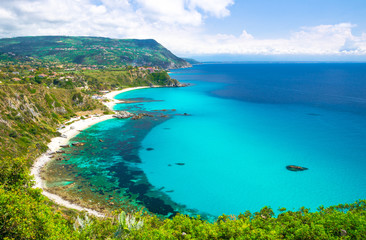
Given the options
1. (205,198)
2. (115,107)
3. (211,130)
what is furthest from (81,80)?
(205,198)

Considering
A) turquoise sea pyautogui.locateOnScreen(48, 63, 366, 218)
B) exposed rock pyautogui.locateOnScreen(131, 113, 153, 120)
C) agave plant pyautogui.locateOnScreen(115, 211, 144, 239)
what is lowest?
turquoise sea pyautogui.locateOnScreen(48, 63, 366, 218)

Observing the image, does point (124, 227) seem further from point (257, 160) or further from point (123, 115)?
point (123, 115)

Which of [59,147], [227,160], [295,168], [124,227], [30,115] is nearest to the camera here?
[124,227]

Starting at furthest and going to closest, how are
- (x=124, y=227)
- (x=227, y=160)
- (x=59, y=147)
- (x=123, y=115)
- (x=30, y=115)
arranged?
(x=123, y=115), (x=30, y=115), (x=59, y=147), (x=227, y=160), (x=124, y=227)

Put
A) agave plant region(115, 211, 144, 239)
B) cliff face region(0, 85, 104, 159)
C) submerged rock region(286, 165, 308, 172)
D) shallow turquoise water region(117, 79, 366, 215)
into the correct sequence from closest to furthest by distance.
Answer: agave plant region(115, 211, 144, 239) < shallow turquoise water region(117, 79, 366, 215) < submerged rock region(286, 165, 308, 172) < cliff face region(0, 85, 104, 159)

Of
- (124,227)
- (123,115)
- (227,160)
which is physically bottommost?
(227,160)

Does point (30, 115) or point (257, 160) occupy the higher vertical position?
point (30, 115)

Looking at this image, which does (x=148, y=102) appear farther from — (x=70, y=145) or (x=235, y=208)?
(x=235, y=208)

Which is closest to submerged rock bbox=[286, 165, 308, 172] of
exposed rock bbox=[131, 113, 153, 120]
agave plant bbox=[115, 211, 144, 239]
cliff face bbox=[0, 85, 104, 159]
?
agave plant bbox=[115, 211, 144, 239]

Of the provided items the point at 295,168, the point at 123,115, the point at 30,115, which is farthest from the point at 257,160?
the point at 30,115

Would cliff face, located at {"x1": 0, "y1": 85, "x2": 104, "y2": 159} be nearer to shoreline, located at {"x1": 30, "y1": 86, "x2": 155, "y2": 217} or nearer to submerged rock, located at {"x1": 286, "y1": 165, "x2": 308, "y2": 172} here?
shoreline, located at {"x1": 30, "y1": 86, "x2": 155, "y2": 217}
